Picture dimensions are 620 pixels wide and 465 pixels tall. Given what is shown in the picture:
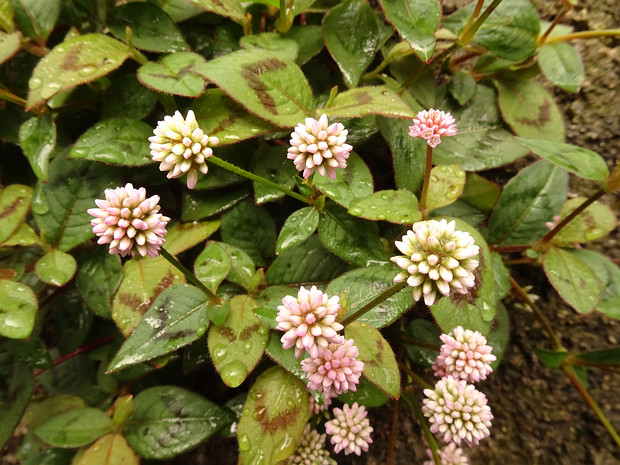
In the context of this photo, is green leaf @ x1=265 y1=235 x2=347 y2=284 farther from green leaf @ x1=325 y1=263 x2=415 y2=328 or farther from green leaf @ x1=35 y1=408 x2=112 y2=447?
green leaf @ x1=35 y1=408 x2=112 y2=447

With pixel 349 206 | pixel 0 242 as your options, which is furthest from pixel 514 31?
pixel 0 242

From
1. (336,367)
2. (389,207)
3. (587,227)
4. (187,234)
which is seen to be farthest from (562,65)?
(187,234)

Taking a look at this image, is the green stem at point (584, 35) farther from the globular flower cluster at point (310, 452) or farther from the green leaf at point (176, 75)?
the globular flower cluster at point (310, 452)

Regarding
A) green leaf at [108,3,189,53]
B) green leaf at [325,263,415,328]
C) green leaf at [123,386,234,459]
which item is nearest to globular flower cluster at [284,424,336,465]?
green leaf at [123,386,234,459]

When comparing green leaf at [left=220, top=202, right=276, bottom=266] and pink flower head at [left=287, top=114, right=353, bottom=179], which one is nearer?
pink flower head at [left=287, top=114, right=353, bottom=179]

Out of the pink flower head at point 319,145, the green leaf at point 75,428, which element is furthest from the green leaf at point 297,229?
the green leaf at point 75,428

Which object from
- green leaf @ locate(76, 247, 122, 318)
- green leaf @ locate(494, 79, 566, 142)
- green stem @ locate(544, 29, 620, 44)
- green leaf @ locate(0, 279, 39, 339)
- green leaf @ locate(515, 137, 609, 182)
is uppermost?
green stem @ locate(544, 29, 620, 44)
